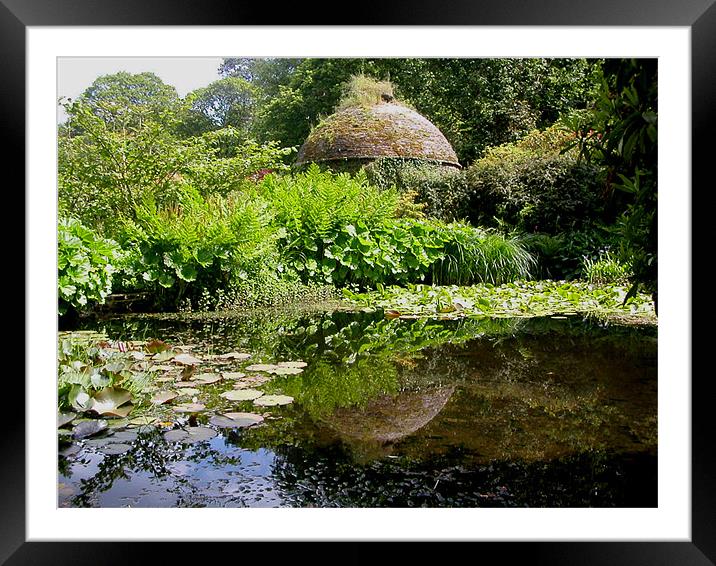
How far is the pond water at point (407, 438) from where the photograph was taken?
6.78 ft

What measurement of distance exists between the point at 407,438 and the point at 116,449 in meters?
1.10

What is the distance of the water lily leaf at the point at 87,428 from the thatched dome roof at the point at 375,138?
8685 mm

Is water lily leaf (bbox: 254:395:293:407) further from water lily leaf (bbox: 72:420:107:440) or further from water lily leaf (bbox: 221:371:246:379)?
water lily leaf (bbox: 72:420:107:440)

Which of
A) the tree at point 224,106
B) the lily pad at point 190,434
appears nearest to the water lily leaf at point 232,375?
the lily pad at point 190,434

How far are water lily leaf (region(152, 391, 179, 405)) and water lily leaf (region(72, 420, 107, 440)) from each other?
0.95 feet

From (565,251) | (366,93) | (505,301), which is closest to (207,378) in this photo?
(505,301)

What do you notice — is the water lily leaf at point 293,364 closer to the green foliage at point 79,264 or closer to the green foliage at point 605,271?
the green foliage at point 79,264

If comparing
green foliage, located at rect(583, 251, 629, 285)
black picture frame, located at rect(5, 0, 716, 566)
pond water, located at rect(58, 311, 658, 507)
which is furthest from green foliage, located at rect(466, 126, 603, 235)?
black picture frame, located at rect(5, 0, 716, 566)

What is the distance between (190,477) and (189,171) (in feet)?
24.0
